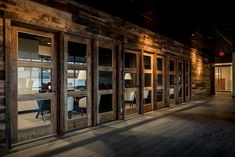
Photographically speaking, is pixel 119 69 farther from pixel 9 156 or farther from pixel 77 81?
pixel 9 156

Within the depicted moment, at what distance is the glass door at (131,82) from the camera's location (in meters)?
6.53

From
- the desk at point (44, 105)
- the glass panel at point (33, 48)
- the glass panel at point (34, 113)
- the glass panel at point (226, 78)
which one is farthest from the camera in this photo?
the glass panel at point (226, 78)

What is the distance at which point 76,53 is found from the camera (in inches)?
193

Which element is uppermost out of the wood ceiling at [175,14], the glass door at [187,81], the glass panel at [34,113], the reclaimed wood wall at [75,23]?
the wood ceiling at [175,14]

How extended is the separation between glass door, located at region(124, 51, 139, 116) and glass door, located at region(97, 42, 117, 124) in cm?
71

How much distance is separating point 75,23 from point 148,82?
12.5 feet

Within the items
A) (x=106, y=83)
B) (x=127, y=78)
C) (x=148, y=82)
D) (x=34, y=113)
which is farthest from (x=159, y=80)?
(x=34, y=113)

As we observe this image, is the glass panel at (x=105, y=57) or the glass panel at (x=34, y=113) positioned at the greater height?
the glass panel at (x=105, y=57)

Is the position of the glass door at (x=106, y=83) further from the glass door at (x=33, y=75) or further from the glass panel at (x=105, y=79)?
the glass door at (x=33, y=75)

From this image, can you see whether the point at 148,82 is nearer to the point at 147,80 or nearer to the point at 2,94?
the point at 147,80

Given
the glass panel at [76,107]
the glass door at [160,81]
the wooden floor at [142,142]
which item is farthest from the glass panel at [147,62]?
the glass panel at [76,107]

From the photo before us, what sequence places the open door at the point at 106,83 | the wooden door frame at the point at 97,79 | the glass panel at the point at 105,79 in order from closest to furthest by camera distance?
the wooden door frame at the point at 97,79, the open door at the point at 106,83, the glass panel at the point at 105,79

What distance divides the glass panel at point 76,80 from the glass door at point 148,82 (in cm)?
273

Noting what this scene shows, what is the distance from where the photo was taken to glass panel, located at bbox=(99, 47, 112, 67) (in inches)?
219
